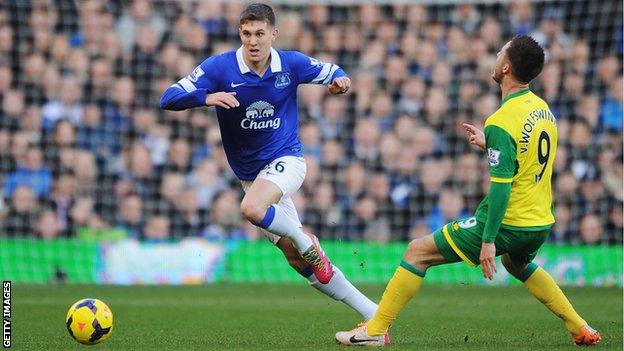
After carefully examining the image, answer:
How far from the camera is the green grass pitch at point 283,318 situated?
8258 millimetres

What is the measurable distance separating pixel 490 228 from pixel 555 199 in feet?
31.3

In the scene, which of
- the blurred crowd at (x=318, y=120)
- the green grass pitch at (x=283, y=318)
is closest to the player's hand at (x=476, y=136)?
the green grass pitch at (x=283, y=318)

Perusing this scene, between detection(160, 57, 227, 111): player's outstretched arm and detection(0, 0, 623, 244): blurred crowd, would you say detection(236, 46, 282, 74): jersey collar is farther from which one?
detection(0, 0, 623, 244): blurred crowd

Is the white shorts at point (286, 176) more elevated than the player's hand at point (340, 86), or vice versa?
the player's hand at point (340, 86)

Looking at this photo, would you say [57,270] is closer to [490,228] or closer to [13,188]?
[13,188]

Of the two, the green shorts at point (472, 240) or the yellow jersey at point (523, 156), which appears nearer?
the yellow jersey at point (523, 156)

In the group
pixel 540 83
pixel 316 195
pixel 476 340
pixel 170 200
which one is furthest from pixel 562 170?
pixel 476 340

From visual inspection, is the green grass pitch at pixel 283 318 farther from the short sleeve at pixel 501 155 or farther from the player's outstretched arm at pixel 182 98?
the player's outstretched arm at pixel 182 98

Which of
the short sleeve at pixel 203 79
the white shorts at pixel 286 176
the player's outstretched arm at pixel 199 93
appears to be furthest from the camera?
the white shorts at pixel 286 176

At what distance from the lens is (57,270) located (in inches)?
631

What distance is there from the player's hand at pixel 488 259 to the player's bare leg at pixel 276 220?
64.2 inches

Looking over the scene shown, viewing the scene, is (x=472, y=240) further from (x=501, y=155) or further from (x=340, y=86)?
(x=340, y=86)

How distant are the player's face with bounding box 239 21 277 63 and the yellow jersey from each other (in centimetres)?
223

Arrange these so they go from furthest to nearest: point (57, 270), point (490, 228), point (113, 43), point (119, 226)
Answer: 1. point (113, 43)
2. point (119, 226)
3. point (57, 270)
4. point (490, 228)
